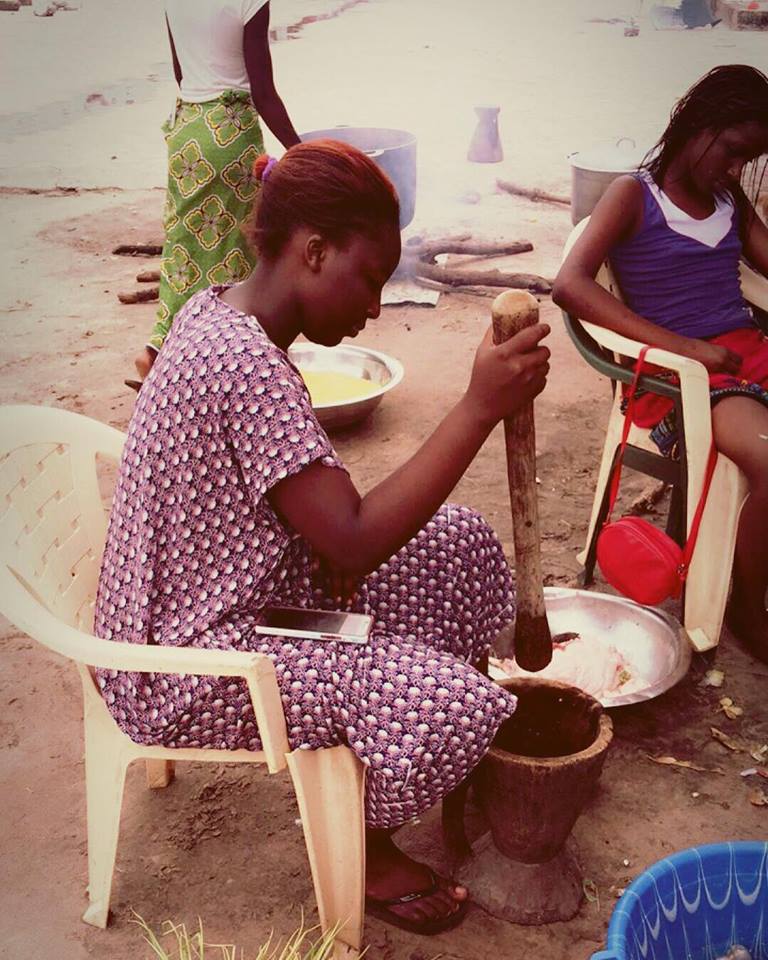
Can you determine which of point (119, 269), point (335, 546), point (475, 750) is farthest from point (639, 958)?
point (119, 269)

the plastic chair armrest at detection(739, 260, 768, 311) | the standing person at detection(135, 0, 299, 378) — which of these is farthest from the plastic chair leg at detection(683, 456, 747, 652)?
the standing person at detection(135, 0, 299, 378)

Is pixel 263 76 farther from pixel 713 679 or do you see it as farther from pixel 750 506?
pixel 713 679

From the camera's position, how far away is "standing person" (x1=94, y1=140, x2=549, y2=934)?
159cm

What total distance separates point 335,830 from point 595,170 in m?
3.78

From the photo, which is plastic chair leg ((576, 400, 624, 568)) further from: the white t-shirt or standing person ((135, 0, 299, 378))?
the white t-shirt

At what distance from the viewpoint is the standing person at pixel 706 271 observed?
2.56 m

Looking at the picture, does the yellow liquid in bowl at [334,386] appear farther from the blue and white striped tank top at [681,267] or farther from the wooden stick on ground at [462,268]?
the wooden stick on ground at [462,268]

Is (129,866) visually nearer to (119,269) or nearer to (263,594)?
(263,594)

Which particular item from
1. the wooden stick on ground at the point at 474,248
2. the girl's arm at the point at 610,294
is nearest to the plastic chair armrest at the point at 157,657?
the girl's arm at the point at 610,294

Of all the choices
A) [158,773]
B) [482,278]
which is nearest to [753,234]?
[158,773]

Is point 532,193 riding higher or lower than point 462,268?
higher

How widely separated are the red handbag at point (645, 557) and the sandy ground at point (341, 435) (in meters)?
0.28

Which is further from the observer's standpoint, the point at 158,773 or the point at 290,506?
the point at 158,773

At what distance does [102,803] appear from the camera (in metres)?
1.91
